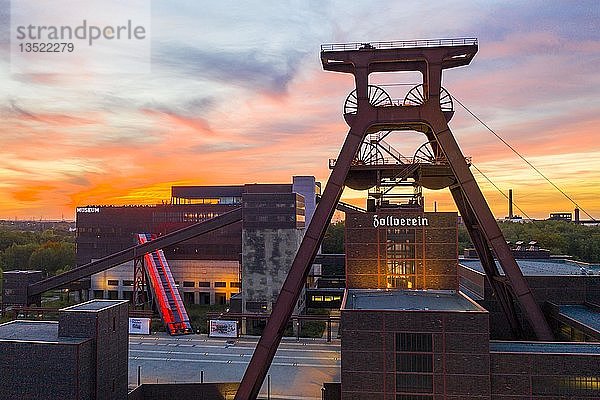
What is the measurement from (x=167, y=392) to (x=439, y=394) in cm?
1668

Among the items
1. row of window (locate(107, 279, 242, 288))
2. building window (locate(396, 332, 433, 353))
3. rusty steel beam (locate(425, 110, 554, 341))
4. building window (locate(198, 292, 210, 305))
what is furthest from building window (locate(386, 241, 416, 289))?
building window (locate(198, 292, 210, 305))

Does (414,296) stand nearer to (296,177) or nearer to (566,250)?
(296,177)

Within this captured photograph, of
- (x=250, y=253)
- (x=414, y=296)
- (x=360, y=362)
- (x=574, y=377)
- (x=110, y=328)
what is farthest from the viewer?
(x=250, y=253)

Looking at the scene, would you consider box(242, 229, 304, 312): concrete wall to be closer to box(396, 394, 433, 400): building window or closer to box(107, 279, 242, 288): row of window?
box(107, 279, 242, 288): row of window

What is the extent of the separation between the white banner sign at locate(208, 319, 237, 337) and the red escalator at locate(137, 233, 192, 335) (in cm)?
374

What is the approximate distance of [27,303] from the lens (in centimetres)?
5322

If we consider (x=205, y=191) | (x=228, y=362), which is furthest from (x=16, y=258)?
(x=228, y=362)

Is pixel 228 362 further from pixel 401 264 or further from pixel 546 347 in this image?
pixel 546 347

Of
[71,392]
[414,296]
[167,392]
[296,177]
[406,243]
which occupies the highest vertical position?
[296,177]

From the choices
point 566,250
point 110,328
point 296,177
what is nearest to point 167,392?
point 110,328

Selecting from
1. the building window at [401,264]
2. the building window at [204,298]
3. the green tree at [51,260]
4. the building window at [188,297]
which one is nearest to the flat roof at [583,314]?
the building window at [401,264]

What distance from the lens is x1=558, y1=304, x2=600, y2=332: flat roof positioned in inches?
1004

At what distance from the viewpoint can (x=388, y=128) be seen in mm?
27875

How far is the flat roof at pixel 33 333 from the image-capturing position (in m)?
23.5
